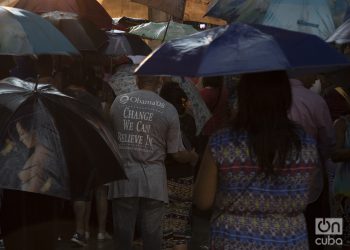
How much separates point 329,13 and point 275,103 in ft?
11.7

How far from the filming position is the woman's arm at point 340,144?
6453 millimetres

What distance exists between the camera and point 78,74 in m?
7.88

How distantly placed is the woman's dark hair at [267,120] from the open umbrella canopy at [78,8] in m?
4.92

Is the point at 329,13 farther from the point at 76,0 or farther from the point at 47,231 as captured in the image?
the point at 47,231

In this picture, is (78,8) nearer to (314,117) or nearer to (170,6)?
(170,6)

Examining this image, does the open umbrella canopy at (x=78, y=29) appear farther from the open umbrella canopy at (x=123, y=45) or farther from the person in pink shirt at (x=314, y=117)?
the person in pink shirt at (x=314, y=117)

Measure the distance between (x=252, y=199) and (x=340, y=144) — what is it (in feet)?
9.42

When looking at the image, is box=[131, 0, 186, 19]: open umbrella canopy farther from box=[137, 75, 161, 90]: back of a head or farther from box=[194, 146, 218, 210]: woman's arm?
box=[194, 146, 218, 210]: woman's arm

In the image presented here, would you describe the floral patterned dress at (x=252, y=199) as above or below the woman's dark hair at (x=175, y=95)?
below

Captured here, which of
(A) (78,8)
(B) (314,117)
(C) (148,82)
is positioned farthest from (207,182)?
(A) (78,8)

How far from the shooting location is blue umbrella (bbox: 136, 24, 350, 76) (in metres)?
Answer: 3.83

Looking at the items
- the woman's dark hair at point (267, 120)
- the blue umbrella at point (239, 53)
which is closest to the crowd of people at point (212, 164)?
the woman's dark hair at point (267, 120)

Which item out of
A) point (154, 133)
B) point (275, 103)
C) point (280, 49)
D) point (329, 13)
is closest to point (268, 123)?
point (275, 103)

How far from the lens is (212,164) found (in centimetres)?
389
